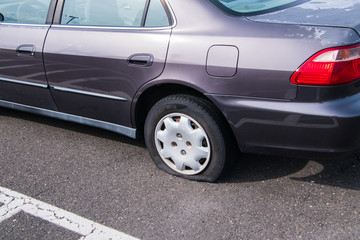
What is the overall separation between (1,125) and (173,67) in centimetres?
249

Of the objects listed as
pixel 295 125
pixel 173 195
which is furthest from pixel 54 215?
pixel 295 125

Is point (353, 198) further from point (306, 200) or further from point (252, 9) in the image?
point (252, 9)

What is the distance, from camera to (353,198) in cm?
284

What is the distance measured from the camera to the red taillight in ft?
8.07

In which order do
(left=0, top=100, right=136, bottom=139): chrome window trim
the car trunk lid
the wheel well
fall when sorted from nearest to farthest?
1. the car trunk lid
2. the wheel well
3. (left=0, top=100, right=136, bottom=139): chrome window trim

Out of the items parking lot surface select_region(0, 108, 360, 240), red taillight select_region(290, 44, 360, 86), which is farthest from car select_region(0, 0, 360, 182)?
parking lot surface select_region(0, 108, 360, 240)

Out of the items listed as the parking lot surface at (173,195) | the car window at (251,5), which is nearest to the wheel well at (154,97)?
the parking lot surface at (173,195)

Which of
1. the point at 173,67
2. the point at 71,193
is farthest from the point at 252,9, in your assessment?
the point at 71,193

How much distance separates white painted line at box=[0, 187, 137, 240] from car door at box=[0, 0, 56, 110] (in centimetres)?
102

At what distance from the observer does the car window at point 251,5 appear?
113 inches

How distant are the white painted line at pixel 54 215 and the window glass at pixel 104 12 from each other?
1.42 m

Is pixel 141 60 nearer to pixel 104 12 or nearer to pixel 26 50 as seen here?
pixel 104 12

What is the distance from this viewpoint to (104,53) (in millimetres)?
3227

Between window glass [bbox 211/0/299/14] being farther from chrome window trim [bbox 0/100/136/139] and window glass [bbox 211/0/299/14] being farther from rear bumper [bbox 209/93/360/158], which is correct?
chrome window trim [bbox 0/100/136/139]
